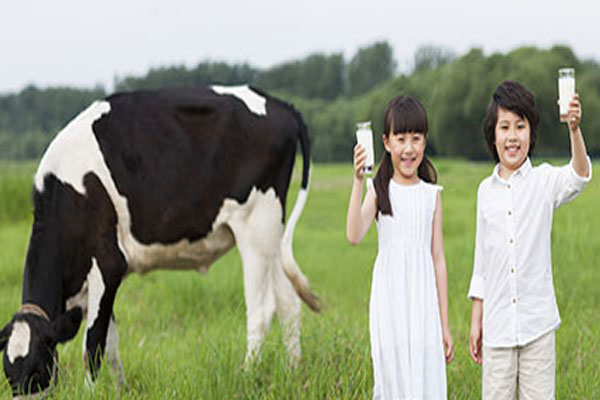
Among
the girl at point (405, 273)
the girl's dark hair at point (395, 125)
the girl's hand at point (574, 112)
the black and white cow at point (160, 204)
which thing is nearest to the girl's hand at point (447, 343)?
the girl at point (405, 273)

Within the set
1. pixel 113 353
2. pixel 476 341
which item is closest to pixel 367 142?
pixel 476 341

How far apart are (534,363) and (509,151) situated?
97 cm

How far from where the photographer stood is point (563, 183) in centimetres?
280

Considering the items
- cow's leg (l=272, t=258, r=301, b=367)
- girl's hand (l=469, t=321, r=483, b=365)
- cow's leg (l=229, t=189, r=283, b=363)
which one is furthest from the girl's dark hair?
cow's leg (l=272, t=258, r=301, b=367)

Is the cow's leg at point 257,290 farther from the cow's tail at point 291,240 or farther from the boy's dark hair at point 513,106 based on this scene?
the boy's dark hair at point 513,106

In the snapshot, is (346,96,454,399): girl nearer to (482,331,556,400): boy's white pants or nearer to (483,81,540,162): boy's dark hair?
(482,331,556,400): boy's white pants

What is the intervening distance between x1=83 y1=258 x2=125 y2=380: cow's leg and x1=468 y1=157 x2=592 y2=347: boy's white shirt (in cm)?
288

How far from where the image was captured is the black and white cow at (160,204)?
4566mm

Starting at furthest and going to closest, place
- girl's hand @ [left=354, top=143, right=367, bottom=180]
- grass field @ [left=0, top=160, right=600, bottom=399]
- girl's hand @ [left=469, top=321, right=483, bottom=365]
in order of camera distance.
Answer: grass field @ [left=0, top=160, right=600, bottom=399], girl's hand @ [left=469, top=321, right=483, bottom=365], girl's hand @ [left=354, top=143, right=367, bottom=180]

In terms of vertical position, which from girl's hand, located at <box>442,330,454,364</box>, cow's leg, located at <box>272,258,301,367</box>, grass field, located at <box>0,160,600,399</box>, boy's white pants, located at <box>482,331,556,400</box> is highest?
girl's hand, located at <box>442,330,454,364</box>

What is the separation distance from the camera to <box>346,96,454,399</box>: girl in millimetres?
→ 2758

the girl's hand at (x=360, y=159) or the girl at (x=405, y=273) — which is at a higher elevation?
the girl's hand at (x=360, y=159)

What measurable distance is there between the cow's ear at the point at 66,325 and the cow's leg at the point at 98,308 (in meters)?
→ 0.25

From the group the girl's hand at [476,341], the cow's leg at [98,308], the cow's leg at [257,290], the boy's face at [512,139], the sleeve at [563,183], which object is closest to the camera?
the sleeve at [563,183]
